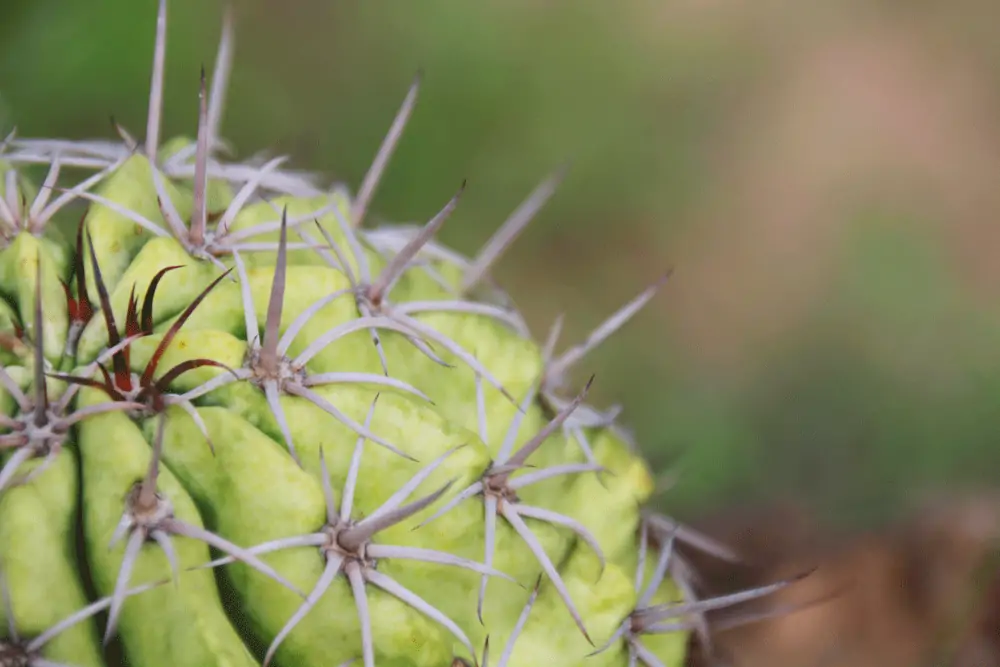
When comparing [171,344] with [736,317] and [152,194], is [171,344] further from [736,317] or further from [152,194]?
[736,317]

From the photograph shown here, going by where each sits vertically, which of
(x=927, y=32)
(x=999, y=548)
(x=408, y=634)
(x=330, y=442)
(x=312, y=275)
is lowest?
(x=999, y=548)

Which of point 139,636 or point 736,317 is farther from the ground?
point 139,636

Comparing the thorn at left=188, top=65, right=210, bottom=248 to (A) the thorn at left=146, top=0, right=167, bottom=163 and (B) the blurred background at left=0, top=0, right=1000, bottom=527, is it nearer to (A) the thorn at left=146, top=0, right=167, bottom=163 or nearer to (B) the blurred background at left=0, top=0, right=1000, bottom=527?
(A) the thorn at left=146, top=0, right=167, bottom=163

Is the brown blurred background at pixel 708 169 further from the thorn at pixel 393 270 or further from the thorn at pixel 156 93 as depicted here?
the thorn at pixel 393 270

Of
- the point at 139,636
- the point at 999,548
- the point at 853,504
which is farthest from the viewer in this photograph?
the point at 853,504

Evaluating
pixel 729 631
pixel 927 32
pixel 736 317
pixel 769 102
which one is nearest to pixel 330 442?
pixel 729 631

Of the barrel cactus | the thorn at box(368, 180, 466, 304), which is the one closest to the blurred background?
the barrel cactus

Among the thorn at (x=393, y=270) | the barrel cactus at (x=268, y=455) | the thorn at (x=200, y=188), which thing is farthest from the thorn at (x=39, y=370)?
the thorn at (x=393, y=270)
